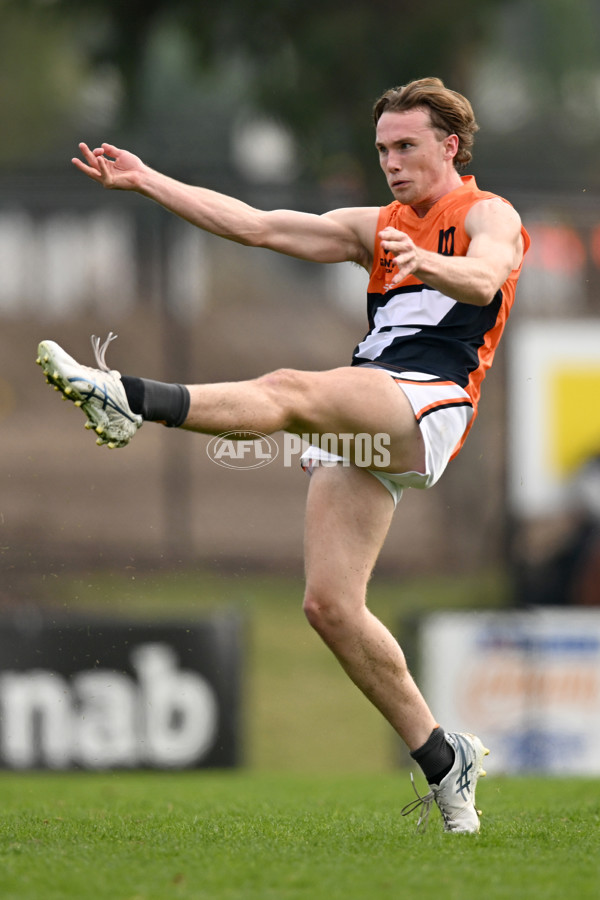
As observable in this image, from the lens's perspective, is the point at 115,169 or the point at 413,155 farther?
Result: the point at 115,169

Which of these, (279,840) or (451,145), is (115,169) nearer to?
(451,145)

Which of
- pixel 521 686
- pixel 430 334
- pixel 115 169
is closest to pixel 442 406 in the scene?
pixel 430 334

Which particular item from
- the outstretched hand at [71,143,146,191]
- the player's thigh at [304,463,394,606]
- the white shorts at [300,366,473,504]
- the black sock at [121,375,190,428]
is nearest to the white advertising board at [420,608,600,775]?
the player's thigh at [304,463,394,606]

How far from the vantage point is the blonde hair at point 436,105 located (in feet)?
15.4

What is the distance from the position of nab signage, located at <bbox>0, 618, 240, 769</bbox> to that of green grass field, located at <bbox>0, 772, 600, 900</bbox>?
5.95 feet

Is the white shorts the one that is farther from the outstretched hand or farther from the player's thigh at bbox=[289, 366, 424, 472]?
the outstretched hand

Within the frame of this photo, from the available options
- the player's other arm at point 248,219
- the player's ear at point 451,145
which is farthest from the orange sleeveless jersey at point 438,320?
the player's other arm at point 248,219

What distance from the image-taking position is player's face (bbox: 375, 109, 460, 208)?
4664mm

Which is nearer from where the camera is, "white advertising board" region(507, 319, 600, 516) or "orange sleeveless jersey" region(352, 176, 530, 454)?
"orange sleeveless jersey" region(352, 176, 530, 454)

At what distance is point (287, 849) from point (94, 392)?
1.55 meters

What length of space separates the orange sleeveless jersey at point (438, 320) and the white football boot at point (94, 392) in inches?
38.8

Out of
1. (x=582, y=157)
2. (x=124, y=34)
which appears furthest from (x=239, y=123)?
(x=582, y=157)

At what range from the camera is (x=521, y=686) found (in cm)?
862

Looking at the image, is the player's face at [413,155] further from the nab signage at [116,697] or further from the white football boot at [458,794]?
the nab signage at [116,697]
